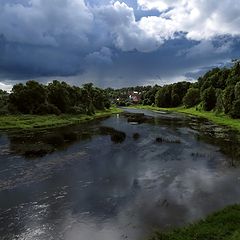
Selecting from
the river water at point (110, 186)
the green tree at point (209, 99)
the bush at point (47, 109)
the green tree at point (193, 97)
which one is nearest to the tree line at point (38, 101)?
the bush at point (47, 109)

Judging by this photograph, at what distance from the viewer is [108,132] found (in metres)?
71.4

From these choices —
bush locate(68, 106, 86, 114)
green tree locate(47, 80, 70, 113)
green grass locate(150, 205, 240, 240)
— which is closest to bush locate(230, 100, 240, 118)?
bush locate(68, 106, 86, 114)

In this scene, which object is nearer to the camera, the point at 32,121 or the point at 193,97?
the point at 32,121

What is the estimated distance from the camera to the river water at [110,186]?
22.1 m

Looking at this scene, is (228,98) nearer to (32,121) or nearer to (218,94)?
(218,94)

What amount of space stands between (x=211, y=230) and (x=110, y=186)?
12303mm

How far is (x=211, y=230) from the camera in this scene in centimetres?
1972

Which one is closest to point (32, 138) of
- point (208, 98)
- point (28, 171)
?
point (28, 171)

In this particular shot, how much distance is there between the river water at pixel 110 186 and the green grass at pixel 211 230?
4.11ft

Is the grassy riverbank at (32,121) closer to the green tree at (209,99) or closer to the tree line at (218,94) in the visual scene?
the tree line at (218,94)

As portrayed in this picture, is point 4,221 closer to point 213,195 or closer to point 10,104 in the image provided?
point 213,195

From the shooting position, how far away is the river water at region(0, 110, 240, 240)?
22078mm

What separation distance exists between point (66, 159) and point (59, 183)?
435 inches

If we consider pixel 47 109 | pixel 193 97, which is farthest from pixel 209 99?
pixel 47 109
